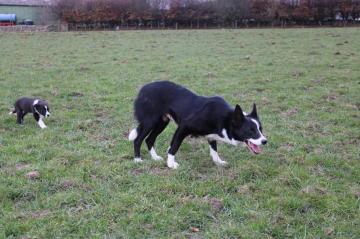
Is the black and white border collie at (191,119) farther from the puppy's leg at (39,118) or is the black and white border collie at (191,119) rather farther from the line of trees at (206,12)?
the line of trees at (206,12)

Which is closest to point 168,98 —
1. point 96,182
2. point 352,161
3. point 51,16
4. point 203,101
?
point 203,101

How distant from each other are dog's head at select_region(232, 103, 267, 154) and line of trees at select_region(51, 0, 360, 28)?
49593 mm

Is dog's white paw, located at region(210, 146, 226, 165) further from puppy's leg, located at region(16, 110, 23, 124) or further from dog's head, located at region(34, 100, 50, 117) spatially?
puppy's leg, located at region(16, 110, 23, 124)

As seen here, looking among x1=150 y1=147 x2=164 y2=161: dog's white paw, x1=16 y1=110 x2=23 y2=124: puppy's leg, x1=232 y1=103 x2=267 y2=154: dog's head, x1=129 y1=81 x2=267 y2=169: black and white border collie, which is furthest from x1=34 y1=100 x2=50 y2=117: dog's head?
x1=232 y1=103 x2=267 y2=154: dog's head

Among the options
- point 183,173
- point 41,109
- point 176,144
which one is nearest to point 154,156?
point 176,144

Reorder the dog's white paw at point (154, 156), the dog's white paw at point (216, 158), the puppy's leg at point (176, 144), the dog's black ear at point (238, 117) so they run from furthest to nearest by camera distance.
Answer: the dog's white paw at point (154, 156) < the dog's white paw at point (216, 158) < the puppy's leg at point (176, 144) < the dog's black ear at point (238, 117)

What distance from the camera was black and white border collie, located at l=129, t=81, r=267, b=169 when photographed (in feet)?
17.4

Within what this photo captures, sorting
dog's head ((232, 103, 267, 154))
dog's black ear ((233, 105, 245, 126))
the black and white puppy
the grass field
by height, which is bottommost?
the grass field

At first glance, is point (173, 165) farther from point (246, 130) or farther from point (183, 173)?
point (246, 130)

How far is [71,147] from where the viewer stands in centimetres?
659

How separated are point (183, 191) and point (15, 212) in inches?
91.4

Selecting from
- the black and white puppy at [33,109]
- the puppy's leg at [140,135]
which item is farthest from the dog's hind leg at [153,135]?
the black and white puppy at [33,109]

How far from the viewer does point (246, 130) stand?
5.24 metres

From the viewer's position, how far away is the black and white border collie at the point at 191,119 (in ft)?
17.4
